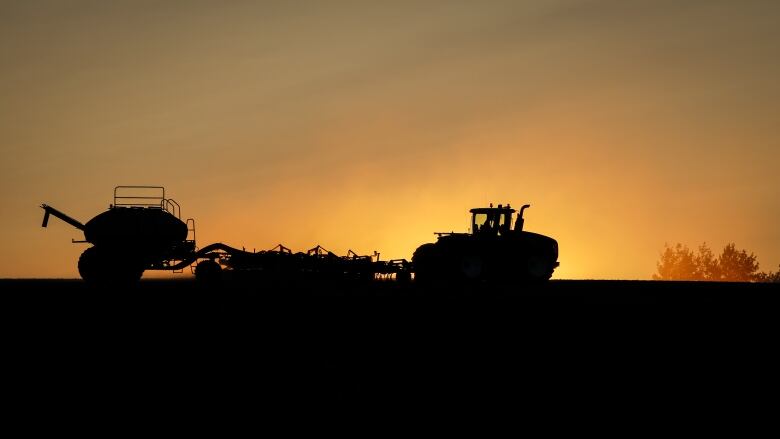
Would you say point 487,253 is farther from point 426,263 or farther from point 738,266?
point 738,266

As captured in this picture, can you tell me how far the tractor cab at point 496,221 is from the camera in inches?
1364

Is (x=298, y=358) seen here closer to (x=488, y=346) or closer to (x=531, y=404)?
(x=488, y=346)

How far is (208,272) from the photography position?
34.1m

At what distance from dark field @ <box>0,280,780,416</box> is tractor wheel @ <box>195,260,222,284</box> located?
1417cm

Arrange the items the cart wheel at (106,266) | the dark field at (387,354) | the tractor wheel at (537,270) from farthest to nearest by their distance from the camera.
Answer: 1. the tractor wheel at (537,270)
2. the cart wheel at (106,266)
3. the dark field at (387,354)

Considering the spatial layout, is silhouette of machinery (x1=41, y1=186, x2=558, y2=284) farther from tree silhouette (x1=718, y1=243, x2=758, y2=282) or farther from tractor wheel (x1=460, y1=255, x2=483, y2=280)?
tree silhouette (x1=718, y1=243, x2=758, y2=282)

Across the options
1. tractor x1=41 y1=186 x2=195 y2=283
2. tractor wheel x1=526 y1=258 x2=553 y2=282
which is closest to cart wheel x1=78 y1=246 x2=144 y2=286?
tractor x1=41 y1=186 x2=195 y2=283

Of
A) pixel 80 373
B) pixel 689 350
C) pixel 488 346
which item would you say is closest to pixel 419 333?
pixel 488 346

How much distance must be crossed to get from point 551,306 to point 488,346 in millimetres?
8516

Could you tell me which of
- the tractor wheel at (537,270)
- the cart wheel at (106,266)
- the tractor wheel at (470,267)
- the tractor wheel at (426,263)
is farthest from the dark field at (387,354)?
the tractor wheel at (537,270)

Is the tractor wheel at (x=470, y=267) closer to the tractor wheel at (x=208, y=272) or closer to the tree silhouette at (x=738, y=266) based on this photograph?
the tractor wheel at (x=208, y=272)

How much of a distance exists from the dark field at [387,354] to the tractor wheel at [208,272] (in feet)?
46.5

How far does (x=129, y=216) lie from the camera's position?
33.6 m

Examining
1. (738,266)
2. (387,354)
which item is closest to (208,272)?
(387,354)
